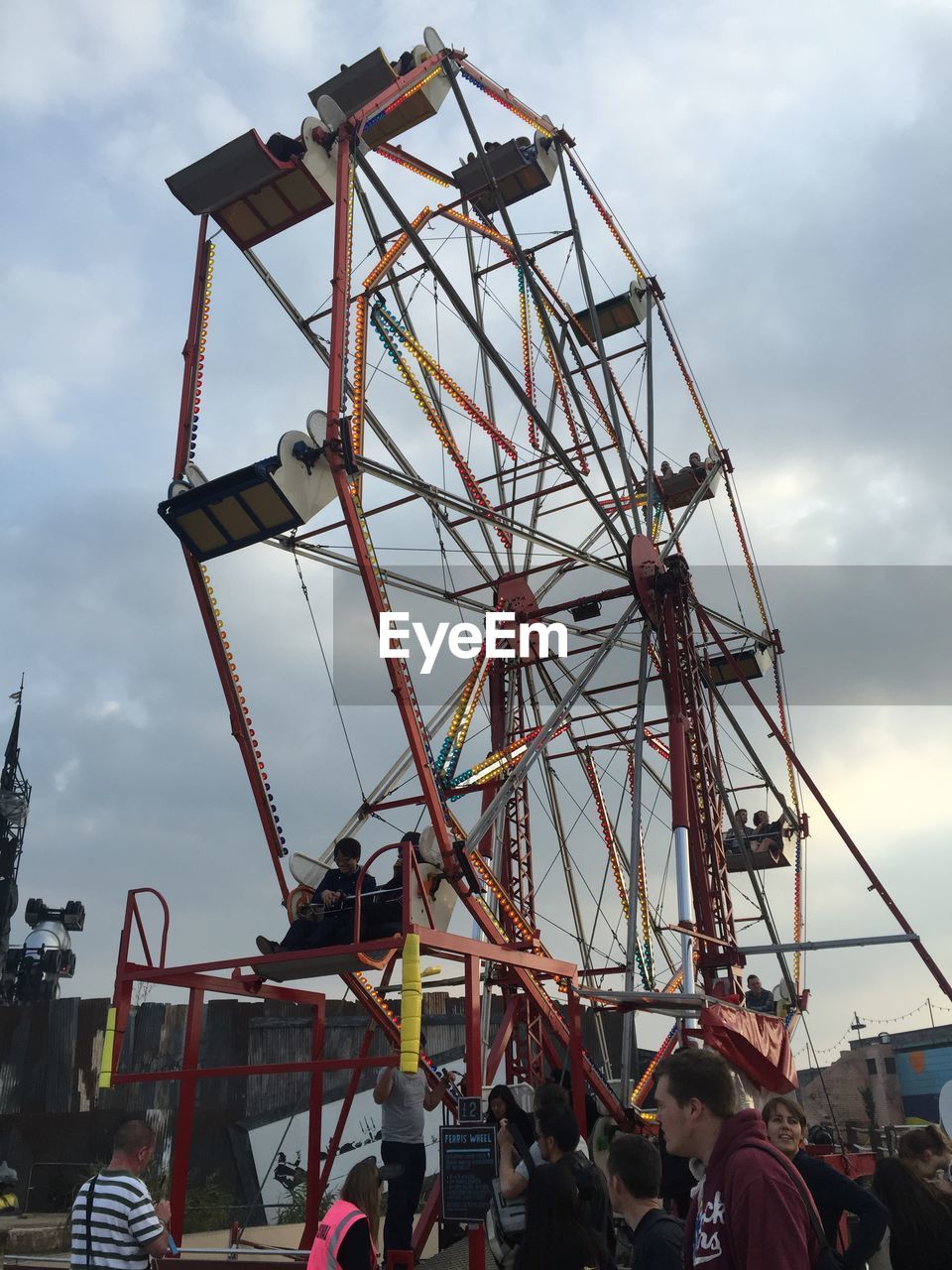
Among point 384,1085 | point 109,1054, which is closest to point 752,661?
point 384,1085

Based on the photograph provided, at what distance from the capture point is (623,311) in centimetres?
1995

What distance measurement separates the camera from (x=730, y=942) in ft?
45.5

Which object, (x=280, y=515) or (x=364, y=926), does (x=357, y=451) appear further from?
(x=364, y=926)

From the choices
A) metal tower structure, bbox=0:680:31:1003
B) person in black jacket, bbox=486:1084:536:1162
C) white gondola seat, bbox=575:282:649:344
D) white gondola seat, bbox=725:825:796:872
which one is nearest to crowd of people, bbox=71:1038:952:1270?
person in black jacket, bbox=486:1084:536:1162

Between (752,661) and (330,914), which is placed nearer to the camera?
(330,914)

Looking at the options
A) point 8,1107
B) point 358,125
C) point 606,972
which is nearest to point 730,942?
point 606,972

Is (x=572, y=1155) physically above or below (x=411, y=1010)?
below

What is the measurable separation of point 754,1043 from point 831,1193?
7.25m

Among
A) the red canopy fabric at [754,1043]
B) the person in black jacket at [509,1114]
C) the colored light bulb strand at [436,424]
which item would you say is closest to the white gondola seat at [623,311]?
the colored light bulb strand at [436,424]

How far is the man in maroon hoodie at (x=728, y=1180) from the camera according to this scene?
8.12ft

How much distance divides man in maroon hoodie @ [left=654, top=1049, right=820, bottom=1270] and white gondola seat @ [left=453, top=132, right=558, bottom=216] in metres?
15.5

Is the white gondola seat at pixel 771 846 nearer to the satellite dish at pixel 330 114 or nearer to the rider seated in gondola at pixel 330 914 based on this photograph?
the rider seated in gondola at pixel 330 914

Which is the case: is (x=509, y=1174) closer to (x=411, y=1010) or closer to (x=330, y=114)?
(x=411, y=1010)

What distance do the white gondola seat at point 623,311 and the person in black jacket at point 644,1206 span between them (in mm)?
17678
